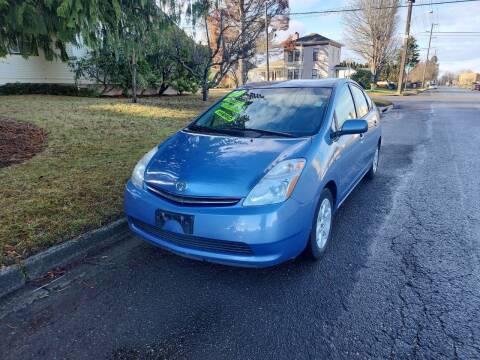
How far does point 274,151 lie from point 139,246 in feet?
5.46

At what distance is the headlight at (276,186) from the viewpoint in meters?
2.49

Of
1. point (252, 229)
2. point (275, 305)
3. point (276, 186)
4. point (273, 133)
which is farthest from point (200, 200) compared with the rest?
point (273, 133)

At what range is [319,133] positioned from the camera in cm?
316

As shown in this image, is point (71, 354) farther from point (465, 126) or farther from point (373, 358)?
point (465, 126)

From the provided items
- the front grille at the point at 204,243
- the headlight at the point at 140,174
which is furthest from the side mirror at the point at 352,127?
the headlight at the point at 140,174

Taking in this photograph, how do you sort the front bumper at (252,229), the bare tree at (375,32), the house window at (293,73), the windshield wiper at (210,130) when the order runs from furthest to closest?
the house window at (293,73) < the bare tree at (375,32) < the windshield wiper at (210,130) < the front bumper at (252,229)

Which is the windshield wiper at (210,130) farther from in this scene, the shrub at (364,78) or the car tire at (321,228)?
the shrub at (364,78)

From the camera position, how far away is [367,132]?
448cm

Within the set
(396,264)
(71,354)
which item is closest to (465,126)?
(396,264)

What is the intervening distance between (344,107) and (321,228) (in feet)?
5.15

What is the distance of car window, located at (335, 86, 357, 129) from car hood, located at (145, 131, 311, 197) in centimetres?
74

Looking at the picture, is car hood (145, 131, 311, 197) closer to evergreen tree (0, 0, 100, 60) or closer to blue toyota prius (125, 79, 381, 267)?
blue toyota prius (125, 79, 381, 267)

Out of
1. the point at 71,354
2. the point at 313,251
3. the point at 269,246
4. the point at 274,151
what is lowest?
the point at 71,354

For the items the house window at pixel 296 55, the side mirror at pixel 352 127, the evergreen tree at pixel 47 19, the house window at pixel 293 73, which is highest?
the house window at pixel 296 55
